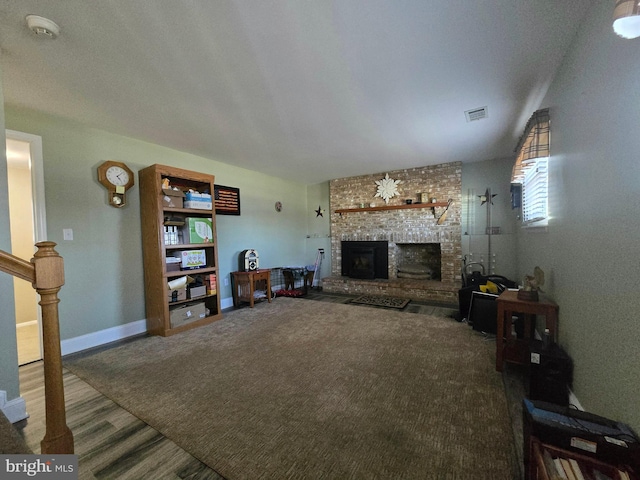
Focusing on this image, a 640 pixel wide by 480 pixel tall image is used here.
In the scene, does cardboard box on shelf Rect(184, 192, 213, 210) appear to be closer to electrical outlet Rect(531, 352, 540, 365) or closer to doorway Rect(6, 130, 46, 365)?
doorway Rect(6, 130, 46, 365)

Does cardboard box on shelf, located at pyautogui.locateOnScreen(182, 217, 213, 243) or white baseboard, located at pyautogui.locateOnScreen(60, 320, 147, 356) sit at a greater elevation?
cardboard box on shelf, located at pyautogui.locateOnScreen(182, 217, 213, 243)

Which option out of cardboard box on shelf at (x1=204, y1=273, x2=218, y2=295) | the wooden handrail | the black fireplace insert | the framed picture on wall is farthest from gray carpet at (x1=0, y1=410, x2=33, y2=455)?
the black fireplace insert

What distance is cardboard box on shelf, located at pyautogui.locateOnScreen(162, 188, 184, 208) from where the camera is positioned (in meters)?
3.08

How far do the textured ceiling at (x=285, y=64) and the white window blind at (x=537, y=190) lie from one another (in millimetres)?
646

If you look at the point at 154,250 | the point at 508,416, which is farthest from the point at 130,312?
the point at 508,416

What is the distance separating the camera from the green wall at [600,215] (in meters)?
1.06

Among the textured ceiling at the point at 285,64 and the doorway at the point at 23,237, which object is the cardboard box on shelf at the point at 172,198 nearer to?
the textured ceiling at the point at 285,64

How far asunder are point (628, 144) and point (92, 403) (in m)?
3.39

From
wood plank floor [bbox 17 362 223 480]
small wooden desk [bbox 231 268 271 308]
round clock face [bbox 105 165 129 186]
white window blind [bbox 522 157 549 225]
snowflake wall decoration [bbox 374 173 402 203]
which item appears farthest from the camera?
A: snowflake wall decoration [bbox 374 173 402 203]

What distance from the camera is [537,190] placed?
2.45 meters

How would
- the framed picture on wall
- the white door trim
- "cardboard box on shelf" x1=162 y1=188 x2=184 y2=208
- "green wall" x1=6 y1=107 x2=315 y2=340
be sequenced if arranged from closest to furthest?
the white door trim, "green wall" x1=6 y1=107 x2=315 y2=340, "cardboard box on shelf" x1=162 y1=188 x2=184 y2=208, the framed picture on wall

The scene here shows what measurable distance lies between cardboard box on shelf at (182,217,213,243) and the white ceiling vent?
3473 mm

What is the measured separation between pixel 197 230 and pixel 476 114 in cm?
365

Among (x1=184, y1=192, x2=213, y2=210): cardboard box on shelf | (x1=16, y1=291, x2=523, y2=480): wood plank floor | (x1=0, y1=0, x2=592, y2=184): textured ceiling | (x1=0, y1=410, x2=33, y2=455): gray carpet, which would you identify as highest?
(x1=0, y1=0, x2=592, y2=184): textured ceiling
